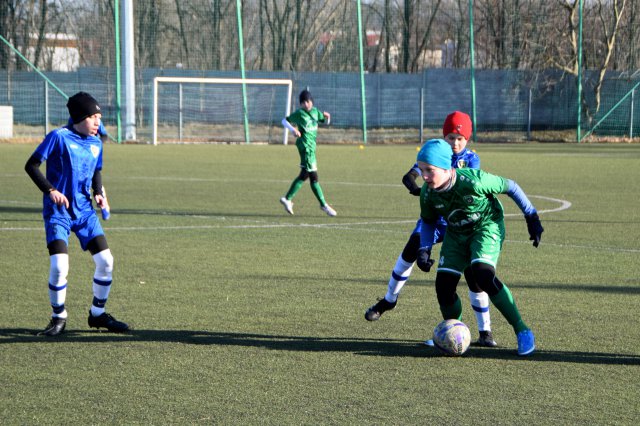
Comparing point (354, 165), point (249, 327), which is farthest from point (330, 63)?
point (249, 327)

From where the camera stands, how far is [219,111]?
41.8 metres

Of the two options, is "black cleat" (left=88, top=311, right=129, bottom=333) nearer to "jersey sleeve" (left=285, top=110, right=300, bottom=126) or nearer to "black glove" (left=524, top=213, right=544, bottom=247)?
"black glove" (left=524, top=213, right=544, bottom=247)

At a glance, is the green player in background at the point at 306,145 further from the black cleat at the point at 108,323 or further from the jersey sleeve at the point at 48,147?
the jersey sleeve at the point at 48,147

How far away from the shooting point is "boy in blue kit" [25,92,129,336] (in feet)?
24.4

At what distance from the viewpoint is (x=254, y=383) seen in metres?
6.04

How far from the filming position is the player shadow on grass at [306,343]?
267 inches

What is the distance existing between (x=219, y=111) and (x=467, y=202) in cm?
3567

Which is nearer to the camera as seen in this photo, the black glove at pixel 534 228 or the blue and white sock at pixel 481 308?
the black glove at pixel 534 228

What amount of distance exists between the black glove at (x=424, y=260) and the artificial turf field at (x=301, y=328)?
2.05 feet

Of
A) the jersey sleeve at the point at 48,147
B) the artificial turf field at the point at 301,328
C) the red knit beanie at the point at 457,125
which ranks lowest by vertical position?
the artificial turf field at the point at 301,328

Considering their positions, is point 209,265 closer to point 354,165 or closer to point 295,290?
point 295,290

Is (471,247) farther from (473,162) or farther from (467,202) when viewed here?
(473,162)

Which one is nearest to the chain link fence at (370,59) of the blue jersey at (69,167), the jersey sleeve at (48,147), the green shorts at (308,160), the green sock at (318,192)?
the green shorts at (308,160)

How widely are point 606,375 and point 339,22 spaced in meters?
39.7
